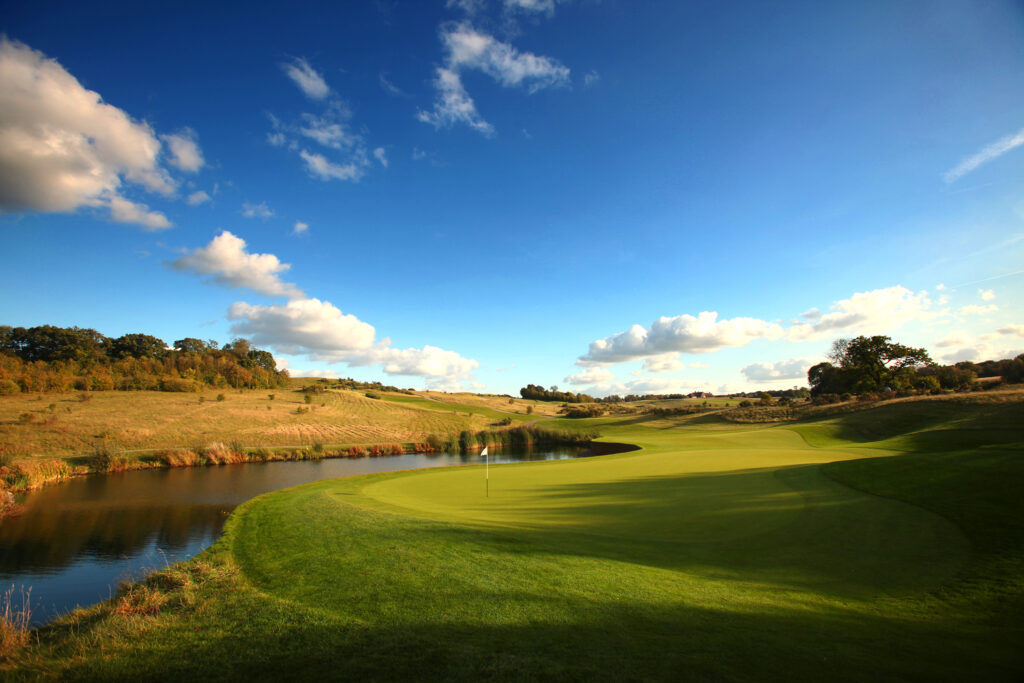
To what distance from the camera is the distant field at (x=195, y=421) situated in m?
31.2

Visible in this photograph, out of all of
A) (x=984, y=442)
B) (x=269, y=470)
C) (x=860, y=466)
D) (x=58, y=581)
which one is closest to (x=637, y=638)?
(x=860, y=466)

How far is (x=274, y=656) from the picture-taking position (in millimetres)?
4715

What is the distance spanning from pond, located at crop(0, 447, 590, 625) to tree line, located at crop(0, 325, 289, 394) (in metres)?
31.4

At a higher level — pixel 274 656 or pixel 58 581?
pixel 274 656

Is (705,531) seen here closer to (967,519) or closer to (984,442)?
(967,519)

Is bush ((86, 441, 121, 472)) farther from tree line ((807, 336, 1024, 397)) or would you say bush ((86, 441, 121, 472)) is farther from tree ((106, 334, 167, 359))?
tree line ((807, 336, 1024, 397))

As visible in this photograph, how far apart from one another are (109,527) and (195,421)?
29.4 m

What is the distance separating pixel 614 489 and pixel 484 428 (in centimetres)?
4251

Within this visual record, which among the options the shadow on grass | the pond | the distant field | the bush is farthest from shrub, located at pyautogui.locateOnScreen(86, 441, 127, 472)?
the shadow on grass

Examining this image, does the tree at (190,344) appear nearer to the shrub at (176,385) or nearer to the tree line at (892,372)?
the shrub at (176,385)

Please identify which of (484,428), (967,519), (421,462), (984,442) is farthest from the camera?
(484,428)

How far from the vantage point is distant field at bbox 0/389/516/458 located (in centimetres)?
3119

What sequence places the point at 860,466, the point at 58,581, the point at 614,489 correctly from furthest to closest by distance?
the point at 614,489, the point at 860,466, the point at 58,581

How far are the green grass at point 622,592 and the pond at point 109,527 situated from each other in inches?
109
